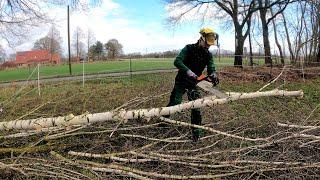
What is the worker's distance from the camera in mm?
6000

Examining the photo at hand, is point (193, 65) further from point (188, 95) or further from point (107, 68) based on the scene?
point (107, 68)

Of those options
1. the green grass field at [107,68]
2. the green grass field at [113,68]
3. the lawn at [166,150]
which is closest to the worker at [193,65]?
the lawn at [166,150]

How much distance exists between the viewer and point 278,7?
27078 millimetres

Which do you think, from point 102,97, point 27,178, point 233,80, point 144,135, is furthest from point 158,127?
point 233,80

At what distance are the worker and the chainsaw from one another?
0.07m

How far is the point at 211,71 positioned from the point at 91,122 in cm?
210

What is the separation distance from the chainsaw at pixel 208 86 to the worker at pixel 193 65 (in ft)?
0.24

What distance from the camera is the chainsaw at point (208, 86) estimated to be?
547cm

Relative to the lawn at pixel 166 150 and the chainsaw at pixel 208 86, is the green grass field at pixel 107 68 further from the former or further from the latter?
the lawn at pixel 166 150

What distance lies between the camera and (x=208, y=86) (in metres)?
5.70

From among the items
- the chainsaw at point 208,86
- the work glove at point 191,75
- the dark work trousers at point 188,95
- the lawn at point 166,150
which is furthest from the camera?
the dark work trousers at point 188,95

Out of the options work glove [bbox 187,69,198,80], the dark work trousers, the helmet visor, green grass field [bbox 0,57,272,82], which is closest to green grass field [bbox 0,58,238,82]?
green grass field [bbox 0,57,272,82]

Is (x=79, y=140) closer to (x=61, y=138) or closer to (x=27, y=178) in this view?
(x=61, y=138)

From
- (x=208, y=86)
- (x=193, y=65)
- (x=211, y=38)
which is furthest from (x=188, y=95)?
(x=211, y=38)
